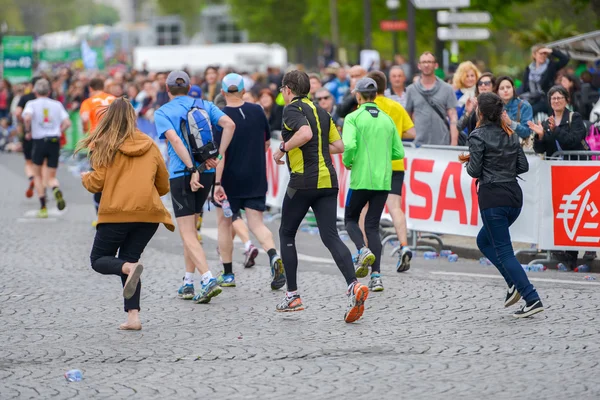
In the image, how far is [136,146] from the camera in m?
8.66

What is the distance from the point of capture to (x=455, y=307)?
9.65 m

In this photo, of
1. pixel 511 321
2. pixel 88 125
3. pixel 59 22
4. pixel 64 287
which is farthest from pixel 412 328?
pixel 59 22

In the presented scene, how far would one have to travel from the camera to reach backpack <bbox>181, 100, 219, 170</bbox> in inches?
391

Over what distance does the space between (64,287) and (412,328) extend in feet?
11.9

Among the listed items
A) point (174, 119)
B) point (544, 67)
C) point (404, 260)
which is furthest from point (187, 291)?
point (544, 67)

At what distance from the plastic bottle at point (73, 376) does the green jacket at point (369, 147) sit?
380cm

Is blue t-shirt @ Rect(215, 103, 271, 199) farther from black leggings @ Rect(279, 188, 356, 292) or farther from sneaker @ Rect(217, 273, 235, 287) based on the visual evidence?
black leggings @ Rect(279, 188, 356, 292)

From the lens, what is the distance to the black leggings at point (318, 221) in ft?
30.3

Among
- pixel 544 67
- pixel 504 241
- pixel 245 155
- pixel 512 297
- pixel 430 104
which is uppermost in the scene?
pixel 544 67

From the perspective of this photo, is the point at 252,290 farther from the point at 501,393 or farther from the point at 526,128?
the point at 501,393

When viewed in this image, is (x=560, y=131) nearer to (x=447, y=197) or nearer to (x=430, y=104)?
(x=447, y=197)

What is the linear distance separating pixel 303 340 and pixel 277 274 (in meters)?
2.41

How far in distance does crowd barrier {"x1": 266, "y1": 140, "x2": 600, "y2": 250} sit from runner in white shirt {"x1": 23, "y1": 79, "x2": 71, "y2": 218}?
586 cm

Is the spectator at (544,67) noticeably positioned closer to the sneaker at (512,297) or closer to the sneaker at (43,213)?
the sneaker at (512,297)
